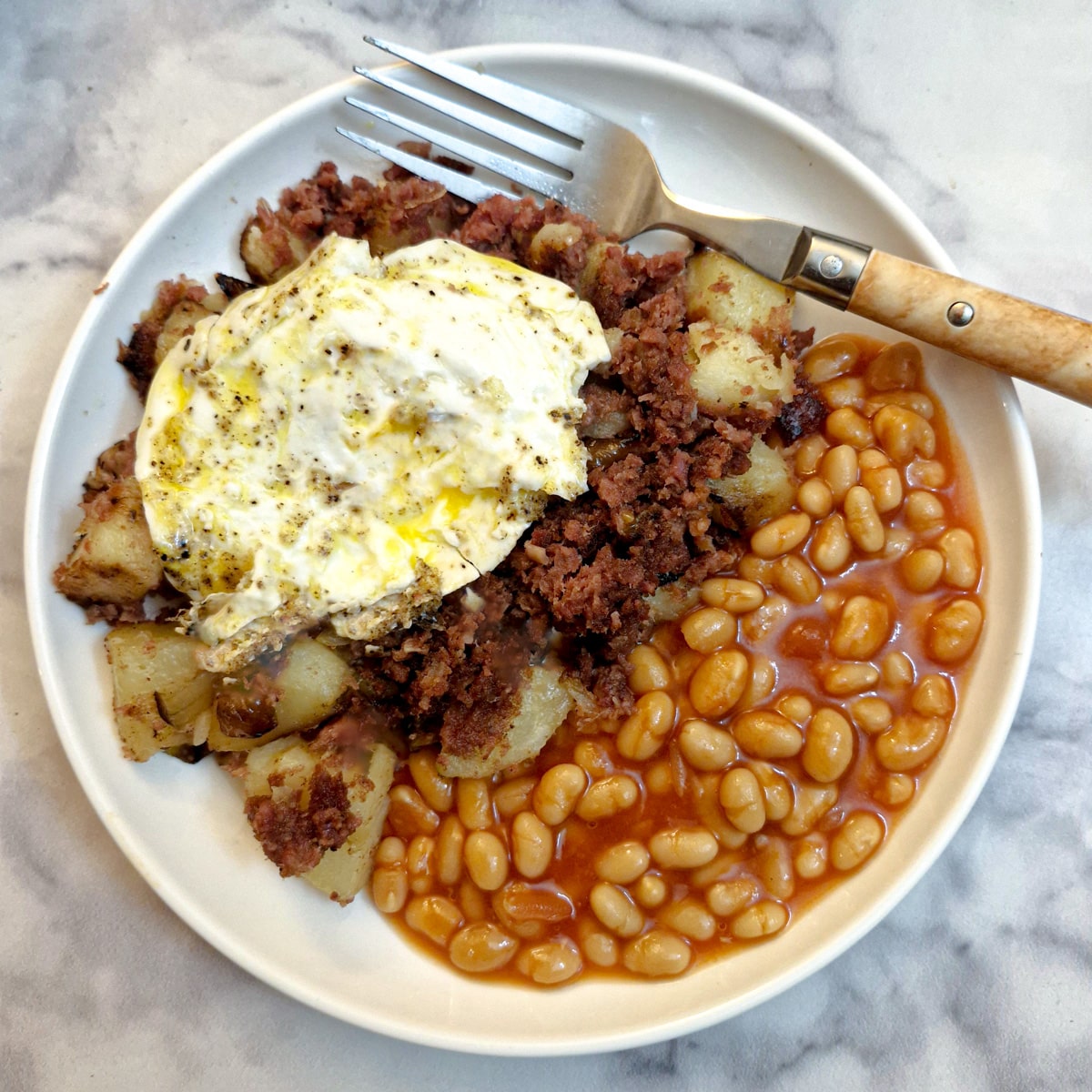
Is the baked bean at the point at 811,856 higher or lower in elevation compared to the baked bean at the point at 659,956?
higher

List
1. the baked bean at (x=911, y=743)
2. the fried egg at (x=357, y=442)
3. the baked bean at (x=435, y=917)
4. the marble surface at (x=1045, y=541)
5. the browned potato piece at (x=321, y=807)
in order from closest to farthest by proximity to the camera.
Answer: the fried egg at (x=357, y=442) < the browned potato piece at (x=321, y=807) < the baked bean at (x=911, y=743) < the baked bean at (x=435, y=917) < the marble surface at (x=1045, y=541)

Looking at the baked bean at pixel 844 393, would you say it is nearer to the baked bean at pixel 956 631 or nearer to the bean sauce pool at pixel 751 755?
the bean sauce pool at pixel 751 755

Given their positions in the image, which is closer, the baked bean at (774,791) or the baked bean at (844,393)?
the baked bean at (774,791)

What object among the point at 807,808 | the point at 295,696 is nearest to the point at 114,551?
the point at 295,696

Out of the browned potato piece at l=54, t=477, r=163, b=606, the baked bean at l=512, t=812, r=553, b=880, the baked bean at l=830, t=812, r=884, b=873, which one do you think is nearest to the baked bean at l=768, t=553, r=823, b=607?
the baked bean at l=830, t=812, r=884, b=873

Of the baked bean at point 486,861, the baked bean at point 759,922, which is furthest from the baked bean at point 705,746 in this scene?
the baked bean at point 486,861

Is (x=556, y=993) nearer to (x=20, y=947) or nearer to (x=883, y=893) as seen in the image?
(x=883, y=893)

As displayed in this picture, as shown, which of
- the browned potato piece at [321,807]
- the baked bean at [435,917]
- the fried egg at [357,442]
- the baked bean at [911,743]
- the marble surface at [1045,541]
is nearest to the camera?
the fried egg at [357,442]
